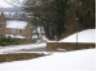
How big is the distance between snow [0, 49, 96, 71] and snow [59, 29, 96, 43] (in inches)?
3.4

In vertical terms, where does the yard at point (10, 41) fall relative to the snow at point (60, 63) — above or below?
above

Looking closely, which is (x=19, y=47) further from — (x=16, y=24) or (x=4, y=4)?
(x=4, y=4)

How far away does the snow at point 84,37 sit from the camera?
1.15 m

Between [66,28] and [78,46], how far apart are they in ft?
0.61

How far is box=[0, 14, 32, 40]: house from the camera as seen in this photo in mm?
1105

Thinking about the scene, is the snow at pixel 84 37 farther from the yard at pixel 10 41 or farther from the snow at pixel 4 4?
the snow at pixel 4 4

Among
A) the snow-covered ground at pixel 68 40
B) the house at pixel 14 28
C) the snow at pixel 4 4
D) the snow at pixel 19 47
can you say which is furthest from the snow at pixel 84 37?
the snow at pixel 4 4

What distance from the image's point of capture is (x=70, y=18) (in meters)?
1.16

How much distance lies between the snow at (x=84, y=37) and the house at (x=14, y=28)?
1.02 ft

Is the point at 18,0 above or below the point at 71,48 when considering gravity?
above

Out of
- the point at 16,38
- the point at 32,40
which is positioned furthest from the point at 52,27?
the point at 16,38

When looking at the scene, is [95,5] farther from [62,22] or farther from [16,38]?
[16,38]

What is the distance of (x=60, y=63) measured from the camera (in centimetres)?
116

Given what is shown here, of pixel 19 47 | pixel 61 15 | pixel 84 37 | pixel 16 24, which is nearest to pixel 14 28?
pixel 16 24
